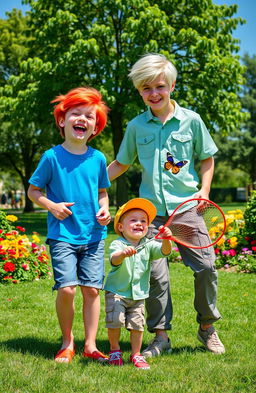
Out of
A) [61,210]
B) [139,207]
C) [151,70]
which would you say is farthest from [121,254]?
[151,70]

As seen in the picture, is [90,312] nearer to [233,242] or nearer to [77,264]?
[77,264]

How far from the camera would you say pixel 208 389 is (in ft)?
9.25

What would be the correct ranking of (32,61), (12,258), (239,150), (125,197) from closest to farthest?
(12,258), (32,61), (125,197), (239,150)

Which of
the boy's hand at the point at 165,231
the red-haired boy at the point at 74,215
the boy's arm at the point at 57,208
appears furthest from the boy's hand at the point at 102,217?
the boy's hand at the point at 165,231

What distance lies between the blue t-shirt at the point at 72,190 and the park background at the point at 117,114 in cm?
89

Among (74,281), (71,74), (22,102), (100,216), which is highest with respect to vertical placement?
(71,74)

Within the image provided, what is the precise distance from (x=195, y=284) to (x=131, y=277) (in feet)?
1.79

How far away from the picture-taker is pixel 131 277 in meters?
3.41

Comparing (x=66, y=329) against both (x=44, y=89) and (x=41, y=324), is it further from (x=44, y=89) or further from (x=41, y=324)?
(x=44, y=89)

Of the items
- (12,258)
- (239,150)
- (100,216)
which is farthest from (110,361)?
(239,150)

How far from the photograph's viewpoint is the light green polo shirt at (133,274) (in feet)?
11.1

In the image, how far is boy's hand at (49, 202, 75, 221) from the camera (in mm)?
3314

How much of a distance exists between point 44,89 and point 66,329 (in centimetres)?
1302

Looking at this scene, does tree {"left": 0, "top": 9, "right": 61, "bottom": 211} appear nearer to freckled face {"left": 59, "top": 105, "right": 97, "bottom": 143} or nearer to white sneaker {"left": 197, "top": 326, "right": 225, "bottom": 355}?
freckled face {"left": 59, "top": 105, "right": 97, "bottom": 143}
